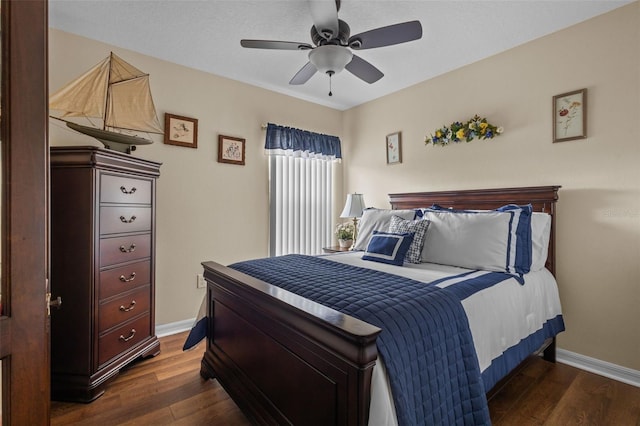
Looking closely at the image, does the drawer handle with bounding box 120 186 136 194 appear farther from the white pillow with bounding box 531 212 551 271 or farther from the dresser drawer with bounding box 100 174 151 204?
the white pillow with bounding box 531 212 551 271

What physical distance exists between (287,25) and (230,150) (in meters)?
1.41

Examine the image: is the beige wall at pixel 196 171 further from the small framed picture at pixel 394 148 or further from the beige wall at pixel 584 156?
the beige wall at pixel 584 156

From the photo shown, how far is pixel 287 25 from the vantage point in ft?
7.92

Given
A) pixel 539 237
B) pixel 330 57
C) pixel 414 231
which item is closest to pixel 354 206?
pixel 414 231

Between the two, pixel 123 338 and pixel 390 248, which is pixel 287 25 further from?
pixel 123 338

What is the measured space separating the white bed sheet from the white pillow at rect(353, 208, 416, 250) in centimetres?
53

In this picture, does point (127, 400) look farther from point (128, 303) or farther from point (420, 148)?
point (420, 148)

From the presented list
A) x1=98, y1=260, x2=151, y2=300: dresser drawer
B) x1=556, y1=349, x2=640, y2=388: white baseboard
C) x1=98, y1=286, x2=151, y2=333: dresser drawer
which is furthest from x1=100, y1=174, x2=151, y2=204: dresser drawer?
x1=556, y1=349, x2=640, y2=388: white baseboard

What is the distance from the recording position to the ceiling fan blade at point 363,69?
7.49 feet

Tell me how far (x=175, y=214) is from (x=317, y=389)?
2359mm

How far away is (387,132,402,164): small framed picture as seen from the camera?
370 centimetres

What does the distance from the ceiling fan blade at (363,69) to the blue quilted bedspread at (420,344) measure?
1.56 metres

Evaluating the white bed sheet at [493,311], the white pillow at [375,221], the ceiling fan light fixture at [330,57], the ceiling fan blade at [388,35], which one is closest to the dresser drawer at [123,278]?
the white bed sheet at [493,311]

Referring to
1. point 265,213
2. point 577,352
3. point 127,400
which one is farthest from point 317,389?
point 265,213
